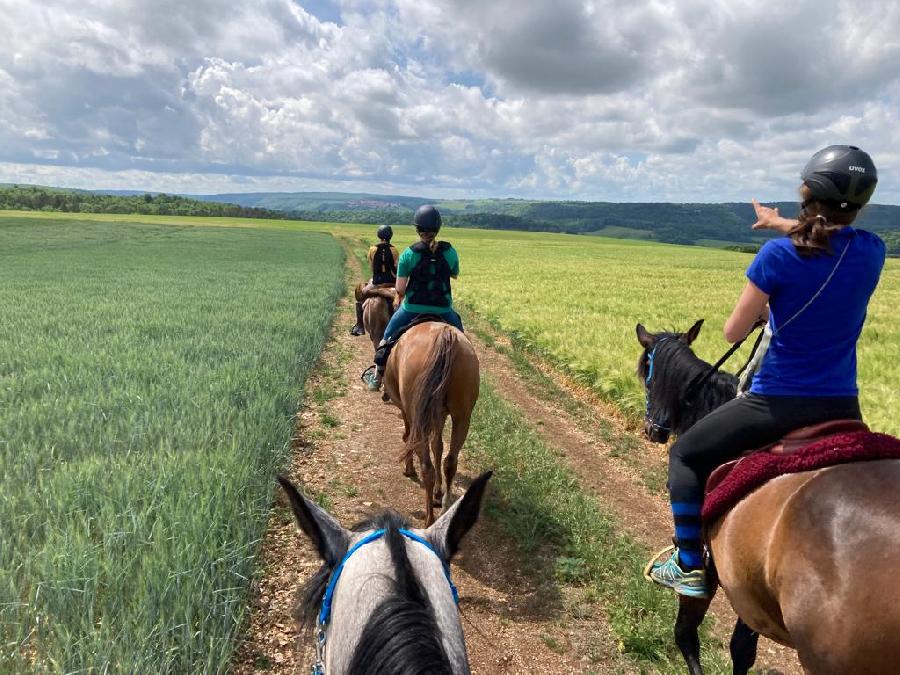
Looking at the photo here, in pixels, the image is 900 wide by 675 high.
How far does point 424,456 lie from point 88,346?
6.99 m

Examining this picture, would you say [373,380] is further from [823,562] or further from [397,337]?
[823,562]

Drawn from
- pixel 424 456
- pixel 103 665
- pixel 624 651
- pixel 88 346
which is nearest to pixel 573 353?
pixel 424 456

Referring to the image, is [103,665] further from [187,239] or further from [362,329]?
[187,239]

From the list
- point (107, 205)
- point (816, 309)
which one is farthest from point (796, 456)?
point (107, 205)

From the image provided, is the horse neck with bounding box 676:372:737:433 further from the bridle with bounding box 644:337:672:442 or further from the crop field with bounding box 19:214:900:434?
the crop field with bounding box 19:214:900:434

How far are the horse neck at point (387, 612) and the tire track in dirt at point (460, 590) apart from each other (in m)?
0.49

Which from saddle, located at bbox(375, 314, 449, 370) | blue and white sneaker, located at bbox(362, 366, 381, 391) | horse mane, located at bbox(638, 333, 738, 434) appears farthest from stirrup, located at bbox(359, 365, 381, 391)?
horse mane, located at bbox(638, 333, 738, 434)

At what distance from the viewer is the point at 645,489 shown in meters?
6.80

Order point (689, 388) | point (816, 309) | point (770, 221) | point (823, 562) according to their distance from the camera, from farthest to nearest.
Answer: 1. point (689, 388)
2. point (770, 221)
3. point (816, 309)
4. point (823, 562)

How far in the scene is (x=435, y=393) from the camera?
530 cm

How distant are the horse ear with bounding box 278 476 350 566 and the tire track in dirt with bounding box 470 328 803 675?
3745mm

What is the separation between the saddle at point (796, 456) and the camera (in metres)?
2.33

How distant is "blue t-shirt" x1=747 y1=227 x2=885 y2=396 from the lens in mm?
2479

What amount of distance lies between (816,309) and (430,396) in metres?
3.48
